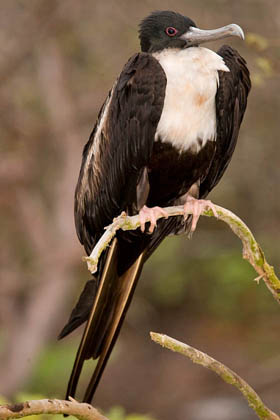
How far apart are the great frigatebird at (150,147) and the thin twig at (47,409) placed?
804 millimetres

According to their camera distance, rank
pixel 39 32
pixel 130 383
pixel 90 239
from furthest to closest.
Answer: pixel 130 383
pixel 39 32
pixel 90 239

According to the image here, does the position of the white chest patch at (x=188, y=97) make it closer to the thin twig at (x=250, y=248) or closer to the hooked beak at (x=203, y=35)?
the hooked beak at (x=203, y=35)

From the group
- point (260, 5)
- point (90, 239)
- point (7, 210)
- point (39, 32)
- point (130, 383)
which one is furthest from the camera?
point (130, 383)

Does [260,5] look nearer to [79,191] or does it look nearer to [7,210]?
[79,191]

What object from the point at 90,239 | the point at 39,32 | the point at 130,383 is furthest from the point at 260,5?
the point at 130,383

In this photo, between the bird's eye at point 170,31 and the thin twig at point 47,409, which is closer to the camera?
the thin twig at point 47,409

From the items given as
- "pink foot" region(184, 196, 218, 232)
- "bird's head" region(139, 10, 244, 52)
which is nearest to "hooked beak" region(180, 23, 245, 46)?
"bird's head" region(139, 10, 244, 52)

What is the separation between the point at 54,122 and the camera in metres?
6.30

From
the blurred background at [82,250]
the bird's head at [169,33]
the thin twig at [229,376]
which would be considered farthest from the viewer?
the blurred background at [82,250]

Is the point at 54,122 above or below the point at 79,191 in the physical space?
above

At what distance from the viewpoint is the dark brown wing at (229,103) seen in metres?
3.21

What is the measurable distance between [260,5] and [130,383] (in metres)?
4.93

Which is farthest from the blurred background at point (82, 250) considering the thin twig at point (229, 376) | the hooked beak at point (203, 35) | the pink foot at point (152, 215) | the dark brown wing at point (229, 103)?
the thin twig at point (229, 376)

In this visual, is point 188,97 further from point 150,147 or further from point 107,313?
point 107,313
